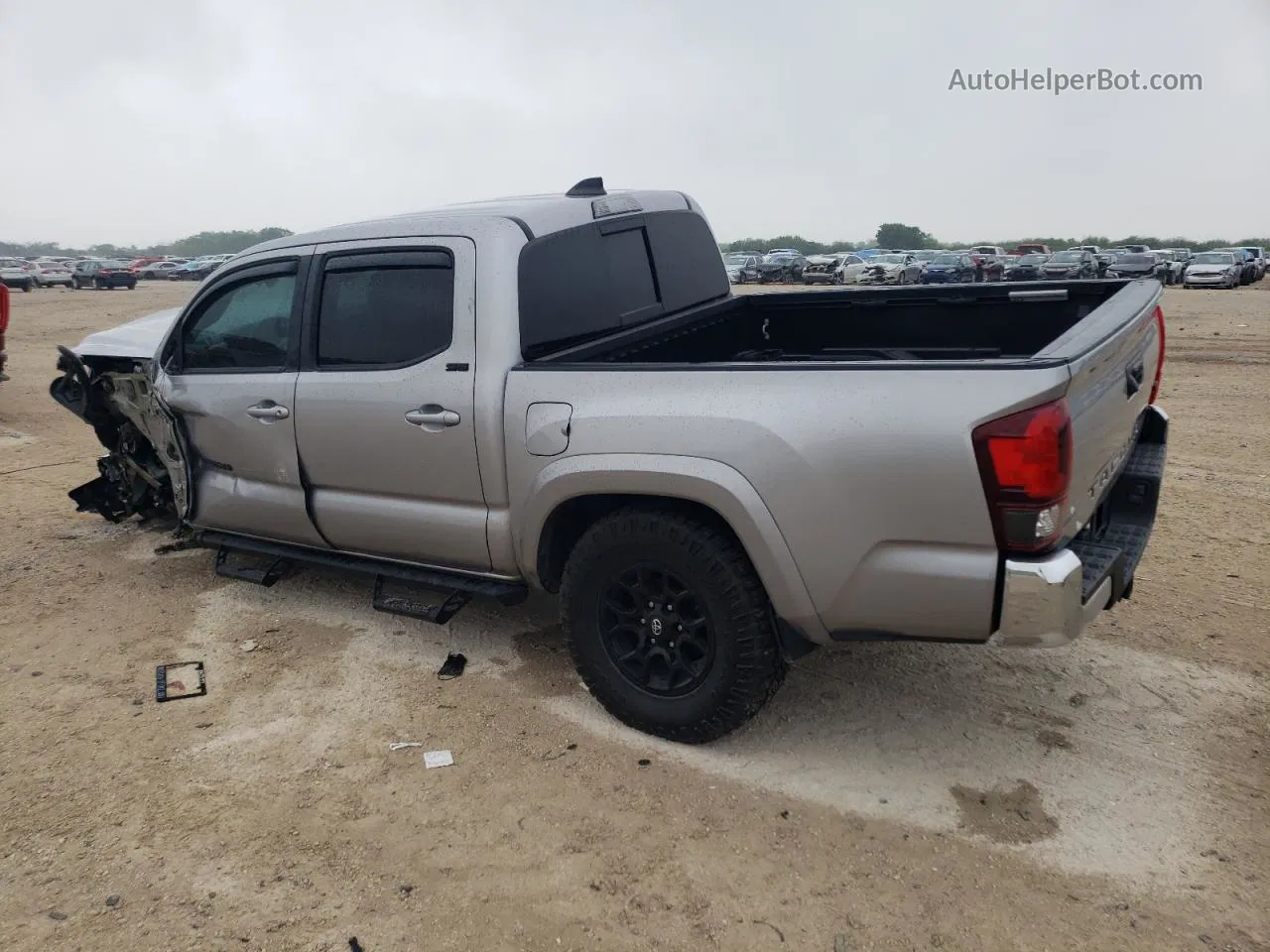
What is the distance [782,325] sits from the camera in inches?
186

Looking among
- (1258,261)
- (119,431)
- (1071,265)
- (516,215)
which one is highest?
(516,215)

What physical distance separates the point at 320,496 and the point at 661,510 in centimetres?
174

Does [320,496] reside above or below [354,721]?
above

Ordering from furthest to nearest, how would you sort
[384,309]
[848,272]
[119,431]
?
A: [848,272] → [119,431] → [384,309]

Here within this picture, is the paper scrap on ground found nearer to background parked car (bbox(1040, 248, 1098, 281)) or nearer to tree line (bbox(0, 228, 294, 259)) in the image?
background parked car (bbox(1040, 248, 1098, 281))

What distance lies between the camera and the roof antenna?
4.06 m

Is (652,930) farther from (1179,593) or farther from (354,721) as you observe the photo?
(1179,593)

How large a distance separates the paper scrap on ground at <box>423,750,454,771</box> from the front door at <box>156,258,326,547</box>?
1304 mm

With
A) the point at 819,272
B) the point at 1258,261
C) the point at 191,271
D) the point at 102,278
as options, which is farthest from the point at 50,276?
the point at 1258,261

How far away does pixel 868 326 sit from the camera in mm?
4551

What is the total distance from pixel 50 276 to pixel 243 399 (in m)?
49.5

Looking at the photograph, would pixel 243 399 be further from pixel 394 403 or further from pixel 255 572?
pixel 394 403

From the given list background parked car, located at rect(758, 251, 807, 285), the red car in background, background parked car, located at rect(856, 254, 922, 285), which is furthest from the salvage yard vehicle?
the red car in background

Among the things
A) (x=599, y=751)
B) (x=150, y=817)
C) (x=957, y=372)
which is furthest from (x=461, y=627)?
(x=957, y=372)
